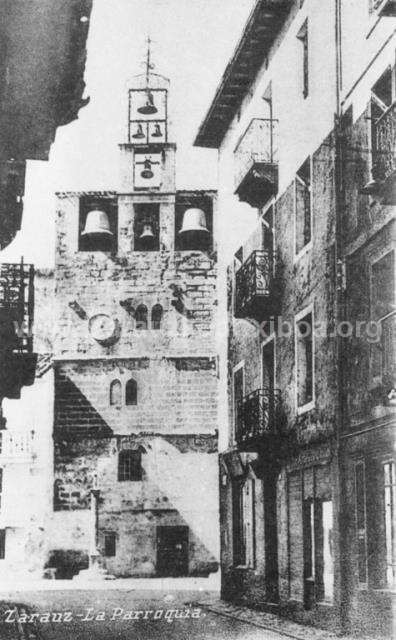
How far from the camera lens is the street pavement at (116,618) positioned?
14578mm

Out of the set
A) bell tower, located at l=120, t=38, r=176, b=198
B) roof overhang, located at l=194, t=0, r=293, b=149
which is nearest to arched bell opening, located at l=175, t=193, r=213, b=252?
bell tower, located at l=120, t=38, r=176, b=198

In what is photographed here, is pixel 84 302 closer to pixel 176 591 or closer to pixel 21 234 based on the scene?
pixel 176 591

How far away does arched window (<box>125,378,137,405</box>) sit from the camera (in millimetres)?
33938

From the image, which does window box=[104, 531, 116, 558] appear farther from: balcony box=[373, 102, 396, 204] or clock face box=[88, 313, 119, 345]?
balcony box=[373, 102, 396, 204]

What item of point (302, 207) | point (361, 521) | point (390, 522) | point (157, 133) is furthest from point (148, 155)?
point (390, 522)

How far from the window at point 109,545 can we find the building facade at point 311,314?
34.5 ft

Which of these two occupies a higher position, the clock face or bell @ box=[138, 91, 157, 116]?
bell @ box=[138, 91, 157, 116]

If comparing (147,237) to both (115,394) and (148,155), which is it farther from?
(115,394)

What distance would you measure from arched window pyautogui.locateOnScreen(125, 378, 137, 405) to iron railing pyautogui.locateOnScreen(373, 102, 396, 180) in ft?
73.9

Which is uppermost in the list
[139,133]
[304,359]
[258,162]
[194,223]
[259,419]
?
[139,133]

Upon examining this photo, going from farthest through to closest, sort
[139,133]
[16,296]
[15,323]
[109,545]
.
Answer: [139,133]
[109,545]
[16,296]
[15,323]

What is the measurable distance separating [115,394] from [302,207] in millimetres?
17718

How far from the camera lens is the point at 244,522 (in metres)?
21.0

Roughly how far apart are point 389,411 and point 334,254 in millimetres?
3217
